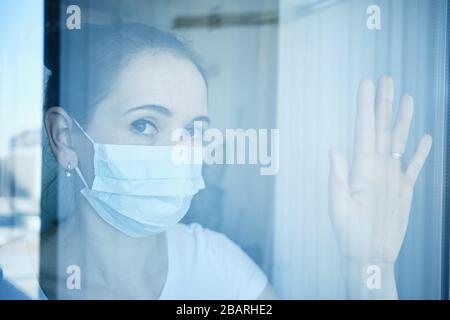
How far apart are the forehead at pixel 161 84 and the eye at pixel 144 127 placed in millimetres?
75

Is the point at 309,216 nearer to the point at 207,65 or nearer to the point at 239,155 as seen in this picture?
the point at 239,155

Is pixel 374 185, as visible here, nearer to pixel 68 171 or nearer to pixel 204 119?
pixel 204 119

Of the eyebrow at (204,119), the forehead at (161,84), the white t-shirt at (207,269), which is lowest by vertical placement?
the white t-shirt at (207,269)

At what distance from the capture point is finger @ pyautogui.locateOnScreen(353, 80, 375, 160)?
2310 mm

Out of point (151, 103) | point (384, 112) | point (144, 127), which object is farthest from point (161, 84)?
point (384, 112)

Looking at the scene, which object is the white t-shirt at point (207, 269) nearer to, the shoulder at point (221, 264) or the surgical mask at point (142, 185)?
the shoulder at point (221, 264)

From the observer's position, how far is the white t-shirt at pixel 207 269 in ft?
7.43

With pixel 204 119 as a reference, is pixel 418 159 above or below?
below

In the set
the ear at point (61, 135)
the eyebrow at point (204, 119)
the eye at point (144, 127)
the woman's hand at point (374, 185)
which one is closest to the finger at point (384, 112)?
the woman's hand at point (374, 185)

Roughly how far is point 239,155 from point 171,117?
1.04 feet

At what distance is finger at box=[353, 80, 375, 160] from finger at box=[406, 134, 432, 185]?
0.62ft

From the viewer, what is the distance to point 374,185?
2.31 metres

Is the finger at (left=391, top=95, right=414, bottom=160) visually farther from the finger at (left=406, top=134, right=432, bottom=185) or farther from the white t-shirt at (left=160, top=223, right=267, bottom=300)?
the white t-shirt at (left=160, top=223, right=267, bottom=300)

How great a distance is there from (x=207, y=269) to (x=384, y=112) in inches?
39.2
